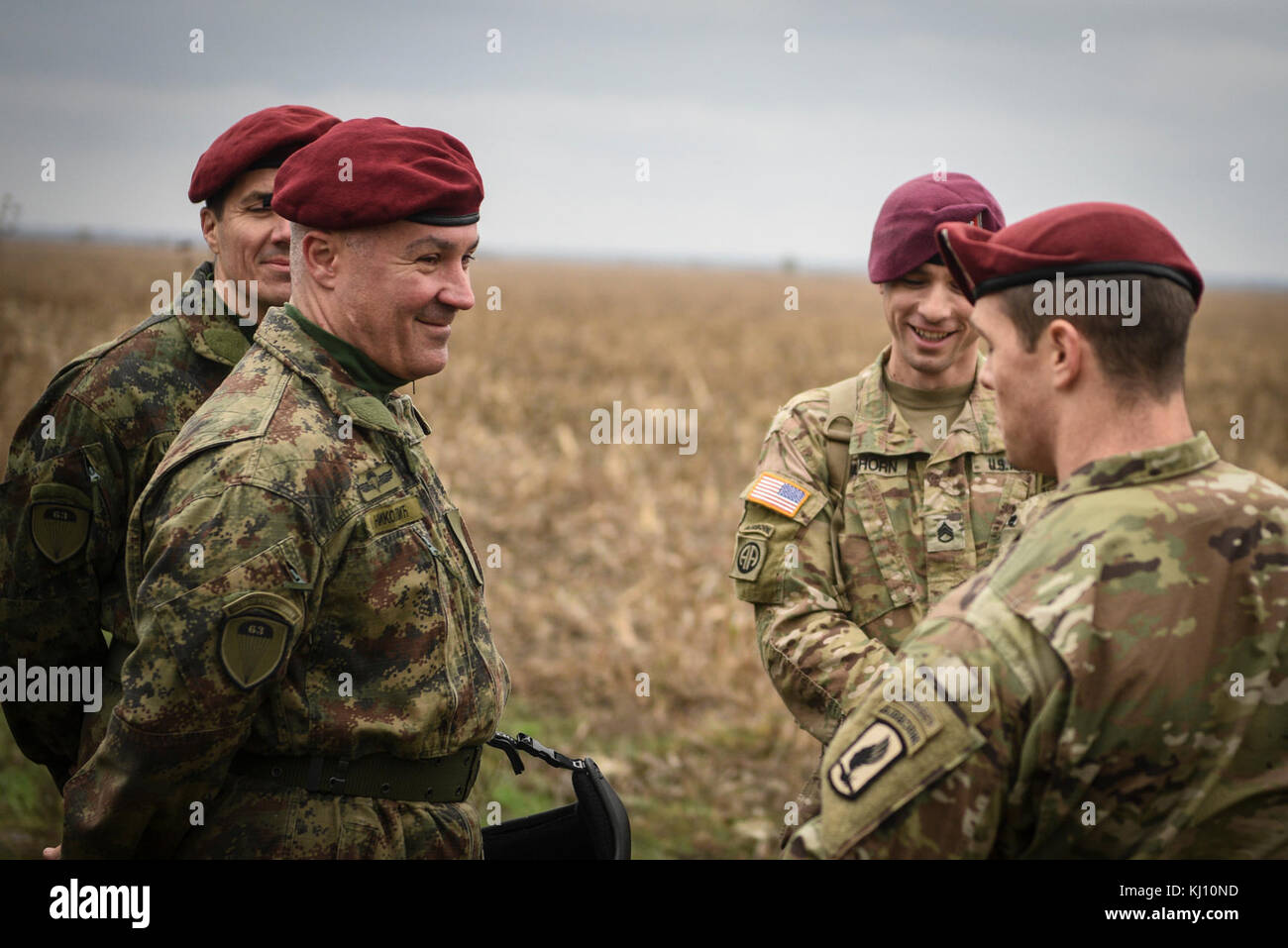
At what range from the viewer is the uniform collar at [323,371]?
2625mm

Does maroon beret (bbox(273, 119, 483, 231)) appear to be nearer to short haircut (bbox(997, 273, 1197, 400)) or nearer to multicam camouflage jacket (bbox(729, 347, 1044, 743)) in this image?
multicam camouflage jacket (bbox(729, 347, 1044, 743))

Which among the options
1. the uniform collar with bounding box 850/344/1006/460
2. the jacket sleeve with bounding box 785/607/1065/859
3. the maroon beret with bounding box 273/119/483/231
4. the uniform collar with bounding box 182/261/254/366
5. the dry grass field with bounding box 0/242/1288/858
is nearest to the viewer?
the jacket sleeve with bounding box 785/607/1065/859

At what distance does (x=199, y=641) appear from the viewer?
2307 mm

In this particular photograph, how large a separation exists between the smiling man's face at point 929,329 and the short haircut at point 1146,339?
3.65ft

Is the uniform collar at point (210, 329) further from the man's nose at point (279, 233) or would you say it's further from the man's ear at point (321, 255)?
the man's ear at point (321, 255)

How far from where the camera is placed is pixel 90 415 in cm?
316

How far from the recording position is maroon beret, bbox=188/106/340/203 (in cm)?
331

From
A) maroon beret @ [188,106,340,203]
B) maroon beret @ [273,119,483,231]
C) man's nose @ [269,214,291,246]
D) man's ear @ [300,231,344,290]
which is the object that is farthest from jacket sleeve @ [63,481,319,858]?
maroon beret @ [188,106,340,203]

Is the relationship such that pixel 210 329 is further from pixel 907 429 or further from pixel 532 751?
pixel 907 429

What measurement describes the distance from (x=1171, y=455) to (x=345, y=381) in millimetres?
1920

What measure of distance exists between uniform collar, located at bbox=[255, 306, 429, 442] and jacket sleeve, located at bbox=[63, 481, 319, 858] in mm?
343

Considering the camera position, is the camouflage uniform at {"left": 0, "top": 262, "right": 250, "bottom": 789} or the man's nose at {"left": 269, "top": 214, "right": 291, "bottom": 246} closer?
the camouflage uniform at {"left": 0, "top": 262, "right": 250, "bottom": 789}

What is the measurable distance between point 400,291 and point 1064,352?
162 cm

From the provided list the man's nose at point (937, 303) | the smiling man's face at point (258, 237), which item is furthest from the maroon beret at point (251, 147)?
the man's nose at point (937, 303)
